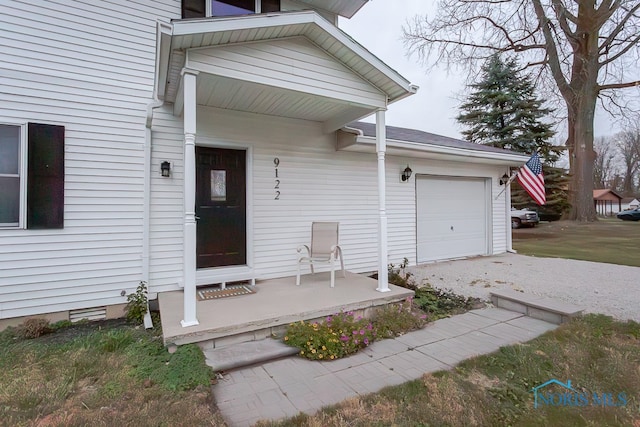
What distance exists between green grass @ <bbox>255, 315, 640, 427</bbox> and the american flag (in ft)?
16.9

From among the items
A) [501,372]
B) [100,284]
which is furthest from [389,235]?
[100,284]

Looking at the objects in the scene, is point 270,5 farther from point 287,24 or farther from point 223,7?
point 287,24

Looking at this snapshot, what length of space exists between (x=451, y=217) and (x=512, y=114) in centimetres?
1650

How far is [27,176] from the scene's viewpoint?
367 cm

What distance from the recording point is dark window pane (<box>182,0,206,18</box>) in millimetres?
4688

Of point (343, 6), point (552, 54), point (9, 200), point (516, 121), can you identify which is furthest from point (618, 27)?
point (9, 200)

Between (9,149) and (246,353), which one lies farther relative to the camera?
(9,149)

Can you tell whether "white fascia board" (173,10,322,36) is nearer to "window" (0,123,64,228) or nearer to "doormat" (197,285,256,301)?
"window" (0,123,64,228)

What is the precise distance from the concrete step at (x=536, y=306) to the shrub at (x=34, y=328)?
18.2 ft

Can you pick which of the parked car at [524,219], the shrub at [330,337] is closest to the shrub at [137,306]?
the shrub at [330,337]

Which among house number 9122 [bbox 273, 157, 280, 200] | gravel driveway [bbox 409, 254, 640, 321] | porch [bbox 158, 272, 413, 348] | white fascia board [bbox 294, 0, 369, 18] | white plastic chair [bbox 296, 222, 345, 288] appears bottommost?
gravel driveway [bbox 409, 254, 640, 321]

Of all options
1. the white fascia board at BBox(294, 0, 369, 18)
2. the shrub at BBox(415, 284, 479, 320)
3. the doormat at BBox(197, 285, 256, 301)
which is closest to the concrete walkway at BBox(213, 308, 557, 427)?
the shrub at BBox(415, 284, 479, 320)

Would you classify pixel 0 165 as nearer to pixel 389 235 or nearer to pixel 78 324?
pixel 78 324

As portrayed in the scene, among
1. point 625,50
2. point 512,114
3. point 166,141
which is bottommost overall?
point 166,141
